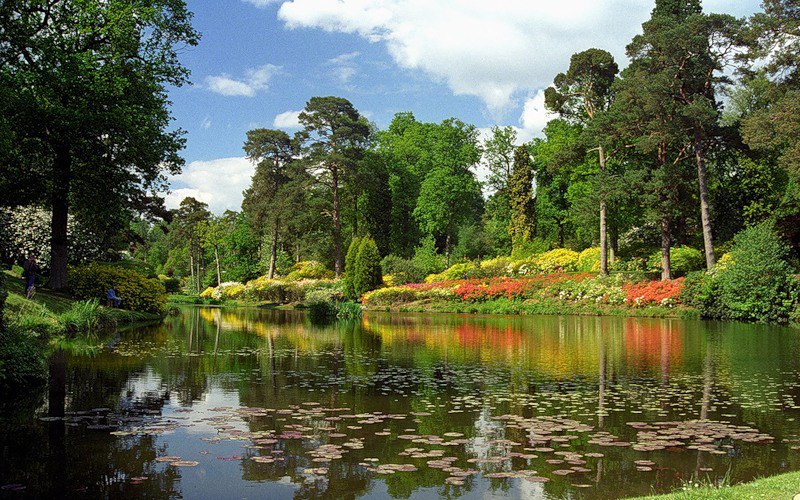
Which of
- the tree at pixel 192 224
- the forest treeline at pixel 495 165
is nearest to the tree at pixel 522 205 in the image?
the forest treeline at pixel 495 165

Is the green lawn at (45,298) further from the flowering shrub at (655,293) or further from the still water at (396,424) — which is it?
the flowering shrub at (655,293)

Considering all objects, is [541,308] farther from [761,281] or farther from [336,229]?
[336,229]

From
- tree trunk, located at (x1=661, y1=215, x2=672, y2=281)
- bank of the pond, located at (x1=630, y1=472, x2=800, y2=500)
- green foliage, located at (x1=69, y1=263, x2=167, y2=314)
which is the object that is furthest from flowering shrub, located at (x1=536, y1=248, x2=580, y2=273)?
bank of the pond, located at (x1=630, y1=472, x2=800, y2=500)

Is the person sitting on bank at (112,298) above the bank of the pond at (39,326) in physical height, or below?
above

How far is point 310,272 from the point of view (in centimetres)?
4825

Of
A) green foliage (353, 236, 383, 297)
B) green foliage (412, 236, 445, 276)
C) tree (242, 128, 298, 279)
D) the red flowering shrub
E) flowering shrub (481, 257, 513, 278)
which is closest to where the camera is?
the red flowering shrub

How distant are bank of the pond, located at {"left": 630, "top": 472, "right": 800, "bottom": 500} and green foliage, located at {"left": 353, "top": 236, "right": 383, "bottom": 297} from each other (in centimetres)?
3340

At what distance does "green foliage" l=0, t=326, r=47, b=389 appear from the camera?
8.25 m

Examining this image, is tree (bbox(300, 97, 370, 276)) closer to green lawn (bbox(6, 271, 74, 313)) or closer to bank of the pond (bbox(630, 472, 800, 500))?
green lawn (bbox(6, 271, 74, 313))

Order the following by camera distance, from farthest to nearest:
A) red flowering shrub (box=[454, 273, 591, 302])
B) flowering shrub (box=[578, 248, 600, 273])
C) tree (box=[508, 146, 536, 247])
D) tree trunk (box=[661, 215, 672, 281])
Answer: tree (box=[508, 146, 536, 247])
flowering shrub (box=[578, 248, 600, 273])
red flowering shrub (box=[454, 273, 591, 302])
tree trunk (box=[661, 215, 672, 281])

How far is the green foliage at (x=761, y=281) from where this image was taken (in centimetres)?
2259

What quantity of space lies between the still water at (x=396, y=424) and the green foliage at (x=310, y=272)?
32976 millimetres

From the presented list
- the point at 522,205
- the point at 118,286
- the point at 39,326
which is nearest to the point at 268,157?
the point at 522,205

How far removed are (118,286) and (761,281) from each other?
81.5 ft
